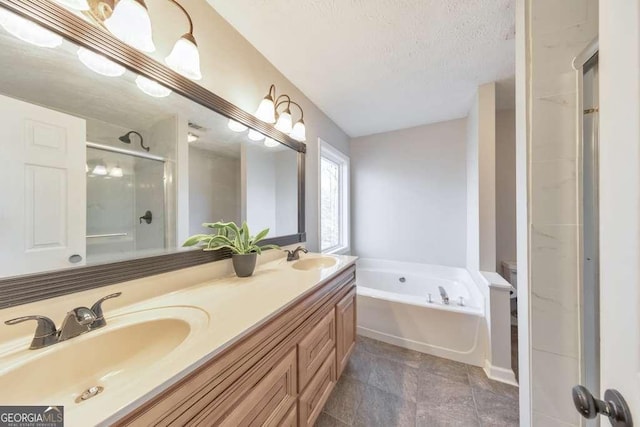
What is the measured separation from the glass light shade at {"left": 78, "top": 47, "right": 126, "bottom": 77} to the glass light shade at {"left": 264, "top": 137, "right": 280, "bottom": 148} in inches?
33.4

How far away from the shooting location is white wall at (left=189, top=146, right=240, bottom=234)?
115 cm

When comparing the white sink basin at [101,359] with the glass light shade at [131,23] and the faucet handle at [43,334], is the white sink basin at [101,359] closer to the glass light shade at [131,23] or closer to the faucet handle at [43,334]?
the faucet handle at [43,334]

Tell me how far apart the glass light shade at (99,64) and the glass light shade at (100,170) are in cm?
35

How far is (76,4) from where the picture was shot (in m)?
0.68

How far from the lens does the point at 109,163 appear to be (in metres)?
0.84

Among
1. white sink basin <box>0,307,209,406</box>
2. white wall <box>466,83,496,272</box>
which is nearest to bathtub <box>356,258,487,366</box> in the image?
white wall <box>466,83,496,272</box>

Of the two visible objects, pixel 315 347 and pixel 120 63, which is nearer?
pixel 120 63

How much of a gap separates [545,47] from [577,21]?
0.12m

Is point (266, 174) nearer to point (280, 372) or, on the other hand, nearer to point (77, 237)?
point (77, 237)

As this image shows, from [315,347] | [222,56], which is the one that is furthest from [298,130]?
[315,347]

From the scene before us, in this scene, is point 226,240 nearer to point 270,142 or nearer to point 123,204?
point 123,204

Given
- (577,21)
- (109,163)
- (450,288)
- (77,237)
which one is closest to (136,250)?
(77,237)

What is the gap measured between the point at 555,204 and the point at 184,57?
1665 millimetres

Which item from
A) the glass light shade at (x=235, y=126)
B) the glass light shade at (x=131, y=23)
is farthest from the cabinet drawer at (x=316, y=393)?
the glass light shade at (x=131, y=23)
